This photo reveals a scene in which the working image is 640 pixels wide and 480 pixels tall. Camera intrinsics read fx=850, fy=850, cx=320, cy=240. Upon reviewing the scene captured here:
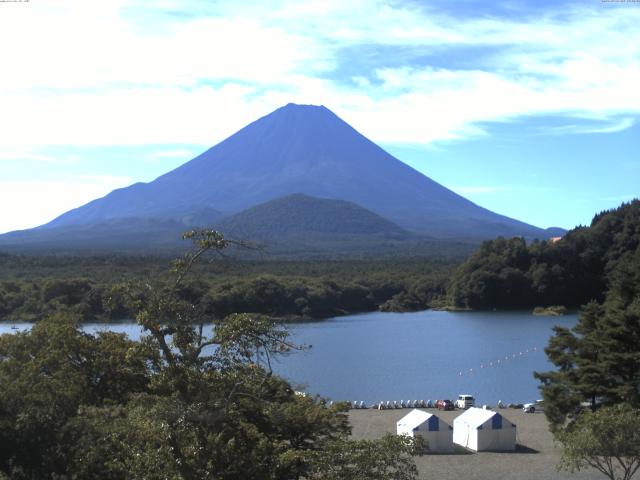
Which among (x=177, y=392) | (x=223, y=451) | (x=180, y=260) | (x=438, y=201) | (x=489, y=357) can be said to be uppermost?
(x=438, y=201)

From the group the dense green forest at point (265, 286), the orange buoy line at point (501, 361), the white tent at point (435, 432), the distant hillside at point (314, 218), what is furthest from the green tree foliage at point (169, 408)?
the distant hillside at point (314, 218)

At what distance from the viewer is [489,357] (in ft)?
90.4

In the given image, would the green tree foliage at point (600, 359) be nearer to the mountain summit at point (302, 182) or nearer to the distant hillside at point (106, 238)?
the distant hillside at point (106, 238)

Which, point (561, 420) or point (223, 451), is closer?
point (223, 451)

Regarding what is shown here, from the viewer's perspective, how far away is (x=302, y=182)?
12144 cm

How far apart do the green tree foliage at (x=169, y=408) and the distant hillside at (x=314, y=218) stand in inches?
3341

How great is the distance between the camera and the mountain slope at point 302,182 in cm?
11750

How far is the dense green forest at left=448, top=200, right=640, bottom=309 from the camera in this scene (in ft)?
149

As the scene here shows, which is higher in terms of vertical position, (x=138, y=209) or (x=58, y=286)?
(x=138, y=209)

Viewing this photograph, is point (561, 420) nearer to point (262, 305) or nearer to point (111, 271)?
point (262, 305)

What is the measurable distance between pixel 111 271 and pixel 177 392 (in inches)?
1665

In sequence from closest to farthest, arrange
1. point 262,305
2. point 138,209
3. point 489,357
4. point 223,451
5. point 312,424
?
point 223,451
point 312,424
point 489,357
point 262,305
point 138,209

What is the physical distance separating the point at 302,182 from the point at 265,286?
81422 millimetres

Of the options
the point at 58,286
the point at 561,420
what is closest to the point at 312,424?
the point at 561,420
